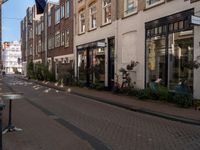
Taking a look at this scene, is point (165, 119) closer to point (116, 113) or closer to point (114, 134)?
point (116, 113)

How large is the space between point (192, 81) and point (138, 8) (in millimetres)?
6402

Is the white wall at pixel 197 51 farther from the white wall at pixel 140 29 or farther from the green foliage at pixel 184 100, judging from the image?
the green foliage at pixel 184 100

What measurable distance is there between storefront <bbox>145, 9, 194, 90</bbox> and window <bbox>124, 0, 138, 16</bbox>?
2142 millimetres

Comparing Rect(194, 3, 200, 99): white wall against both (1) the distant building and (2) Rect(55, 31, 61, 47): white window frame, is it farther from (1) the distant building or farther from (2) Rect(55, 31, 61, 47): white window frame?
(1) the distant building

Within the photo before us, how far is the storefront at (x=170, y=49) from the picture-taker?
15555mm

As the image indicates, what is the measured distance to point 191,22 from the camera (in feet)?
45.4

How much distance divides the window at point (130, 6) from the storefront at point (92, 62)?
11.7 ft

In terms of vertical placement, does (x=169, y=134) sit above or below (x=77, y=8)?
below

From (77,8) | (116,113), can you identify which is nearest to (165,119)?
(116,113)

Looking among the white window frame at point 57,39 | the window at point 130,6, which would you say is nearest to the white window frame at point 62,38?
the white window frame at point 57,39

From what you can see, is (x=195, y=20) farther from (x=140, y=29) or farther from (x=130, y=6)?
(x=130, y=6)

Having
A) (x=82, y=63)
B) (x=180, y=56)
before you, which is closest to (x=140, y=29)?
(x=180, y=56)

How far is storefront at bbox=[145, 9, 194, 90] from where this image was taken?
612 inches

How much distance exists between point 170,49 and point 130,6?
5.36 metres
